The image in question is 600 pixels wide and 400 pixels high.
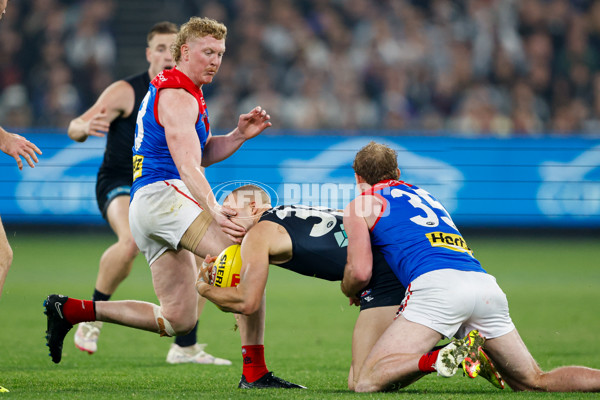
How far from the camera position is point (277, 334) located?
7.61 metres

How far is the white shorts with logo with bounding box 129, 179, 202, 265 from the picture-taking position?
5250 mm

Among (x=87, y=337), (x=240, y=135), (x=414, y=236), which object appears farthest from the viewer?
(x=87, y=337)

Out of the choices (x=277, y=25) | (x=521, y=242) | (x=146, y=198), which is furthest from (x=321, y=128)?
(x=146, y=198)

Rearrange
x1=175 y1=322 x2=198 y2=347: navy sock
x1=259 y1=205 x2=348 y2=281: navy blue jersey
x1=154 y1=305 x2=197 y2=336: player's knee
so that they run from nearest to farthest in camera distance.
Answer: x1=259 y1=205 x2=348 y2=281: navy blue jersey < x1=154 y1=305 x2=197 y2=336: player's knee < x1=175 y1=322 x2=198 y2=347: navy sock

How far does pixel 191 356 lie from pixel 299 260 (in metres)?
1.88

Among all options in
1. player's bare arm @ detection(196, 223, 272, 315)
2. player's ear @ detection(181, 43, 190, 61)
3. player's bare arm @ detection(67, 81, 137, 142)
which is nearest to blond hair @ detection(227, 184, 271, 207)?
player's bare arm @ detection(196, 223, 272, 315)

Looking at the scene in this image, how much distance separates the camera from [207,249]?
520cm

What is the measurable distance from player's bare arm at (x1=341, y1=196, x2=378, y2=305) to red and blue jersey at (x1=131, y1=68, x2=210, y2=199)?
1188 mm

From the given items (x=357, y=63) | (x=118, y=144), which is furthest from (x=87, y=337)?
(x=357, y=63)

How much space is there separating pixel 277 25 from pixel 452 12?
11.6ft

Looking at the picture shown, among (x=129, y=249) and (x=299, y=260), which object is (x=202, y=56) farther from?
Answer: (x=129, y=249)

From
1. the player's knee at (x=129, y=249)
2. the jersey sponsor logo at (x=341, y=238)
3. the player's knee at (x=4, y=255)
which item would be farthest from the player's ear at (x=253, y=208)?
the player's knee at (x=129, y=249)

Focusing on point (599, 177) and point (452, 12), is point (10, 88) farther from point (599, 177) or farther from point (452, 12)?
point (599, 177)

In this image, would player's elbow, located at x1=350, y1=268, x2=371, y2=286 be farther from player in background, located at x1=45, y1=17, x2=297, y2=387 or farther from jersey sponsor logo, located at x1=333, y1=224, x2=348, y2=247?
player in background, located at x1=45, y1=17, x2=297, y2=387
